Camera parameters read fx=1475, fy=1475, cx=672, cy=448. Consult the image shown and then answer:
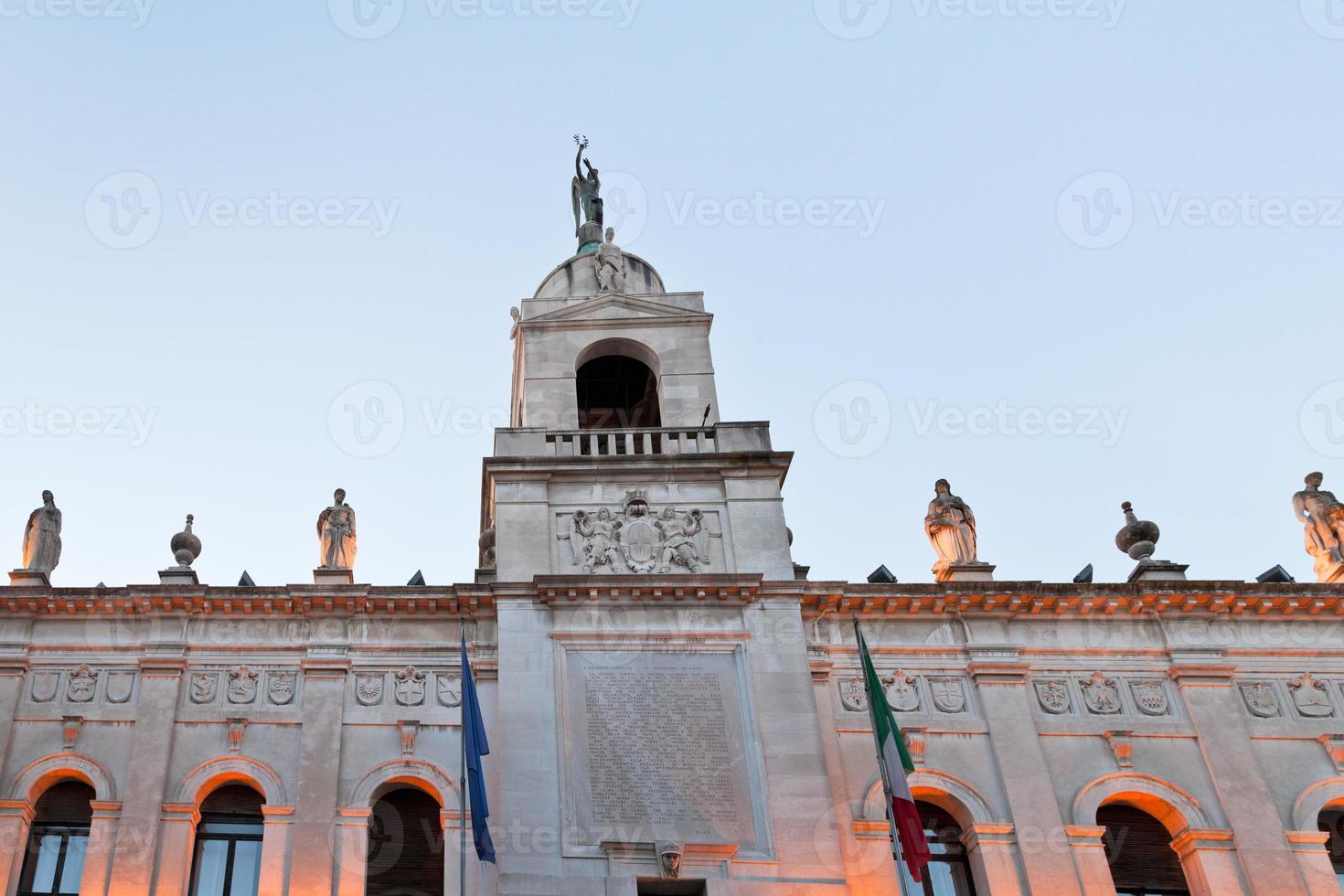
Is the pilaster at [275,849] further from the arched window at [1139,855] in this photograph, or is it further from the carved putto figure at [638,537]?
the arched window at [1139,855]

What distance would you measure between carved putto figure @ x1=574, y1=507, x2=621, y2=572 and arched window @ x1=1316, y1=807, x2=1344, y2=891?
1322 centimetres

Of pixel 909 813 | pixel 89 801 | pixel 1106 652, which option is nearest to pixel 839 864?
pixel 909 813

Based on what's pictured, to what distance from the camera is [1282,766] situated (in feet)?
85.9

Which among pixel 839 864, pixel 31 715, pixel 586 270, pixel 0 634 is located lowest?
pixel 839 864

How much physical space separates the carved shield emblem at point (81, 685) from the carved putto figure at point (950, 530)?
15624mm

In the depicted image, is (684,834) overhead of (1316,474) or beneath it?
beneath

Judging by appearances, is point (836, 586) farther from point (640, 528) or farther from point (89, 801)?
point (89, 801)

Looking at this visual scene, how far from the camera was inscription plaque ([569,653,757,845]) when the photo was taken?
2388 centimetres

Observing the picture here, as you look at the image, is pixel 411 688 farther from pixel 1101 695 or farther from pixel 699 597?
pixel 1101 695

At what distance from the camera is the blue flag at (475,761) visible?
2231 cm

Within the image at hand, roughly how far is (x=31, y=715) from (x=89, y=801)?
1927 millimetres

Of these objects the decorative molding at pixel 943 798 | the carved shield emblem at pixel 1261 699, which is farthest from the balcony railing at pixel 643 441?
the carved shield emblem at pixel 1261 699

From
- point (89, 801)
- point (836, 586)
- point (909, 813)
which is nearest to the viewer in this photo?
point (909, 813)

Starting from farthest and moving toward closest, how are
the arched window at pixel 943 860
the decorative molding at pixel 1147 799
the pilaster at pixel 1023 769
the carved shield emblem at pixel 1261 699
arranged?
the carved shield emblem at pixel 1261 699, the decorative molding at pixel 1147 799, the arched window at pixel 943 860, the pilaster at pixel 1023 769
